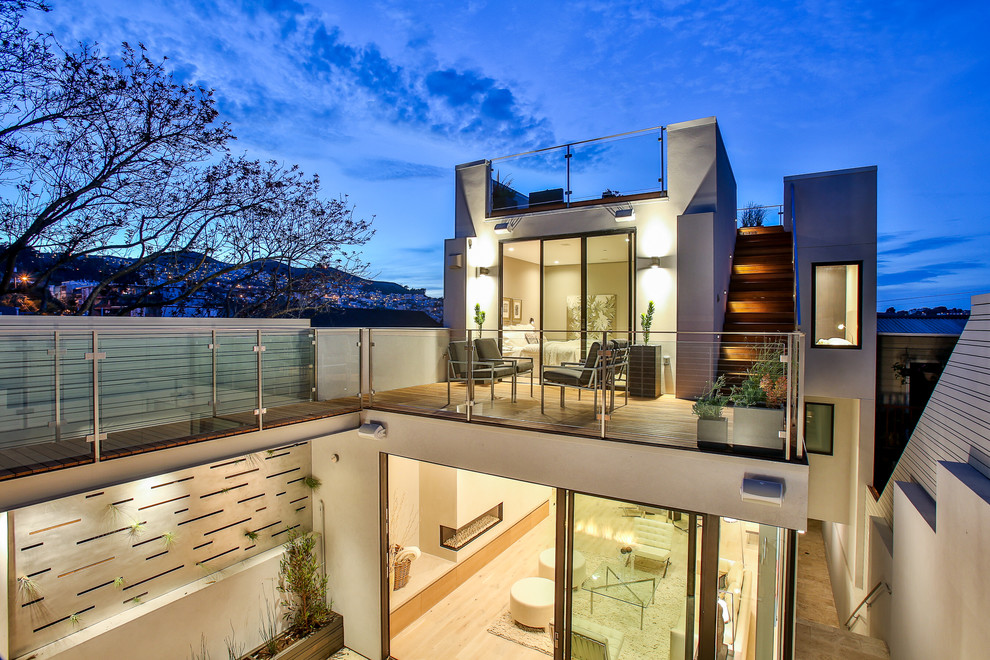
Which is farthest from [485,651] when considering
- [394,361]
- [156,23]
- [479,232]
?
[156,23]

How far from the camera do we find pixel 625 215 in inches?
265

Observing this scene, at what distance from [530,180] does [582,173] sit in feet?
3.16

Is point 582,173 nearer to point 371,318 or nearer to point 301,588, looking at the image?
point 371,318

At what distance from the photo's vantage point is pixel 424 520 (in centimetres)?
680

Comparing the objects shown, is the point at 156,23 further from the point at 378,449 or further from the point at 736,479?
the point at 736,479

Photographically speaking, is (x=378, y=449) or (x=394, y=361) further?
(x=394, y=361)

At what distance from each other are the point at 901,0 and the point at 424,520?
24725mm

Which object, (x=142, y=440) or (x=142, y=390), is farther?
(x=142, y=390)

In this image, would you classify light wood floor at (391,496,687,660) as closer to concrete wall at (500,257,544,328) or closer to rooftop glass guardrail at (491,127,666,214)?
concrete wall at (500,257,544,328)

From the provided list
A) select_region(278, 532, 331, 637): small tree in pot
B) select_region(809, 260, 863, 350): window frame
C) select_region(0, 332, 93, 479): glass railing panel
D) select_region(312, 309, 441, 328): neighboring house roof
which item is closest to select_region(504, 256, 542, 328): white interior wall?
select_region(312, 309, 441, 328): neighboring house roof

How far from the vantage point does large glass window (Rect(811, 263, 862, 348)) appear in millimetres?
6828

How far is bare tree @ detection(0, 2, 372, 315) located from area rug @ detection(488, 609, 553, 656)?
7282mm

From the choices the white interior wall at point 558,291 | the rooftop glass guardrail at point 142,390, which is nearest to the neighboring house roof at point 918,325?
the white interior wall at point 558,291

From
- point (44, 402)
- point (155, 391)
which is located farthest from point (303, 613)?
point (44, 402)
